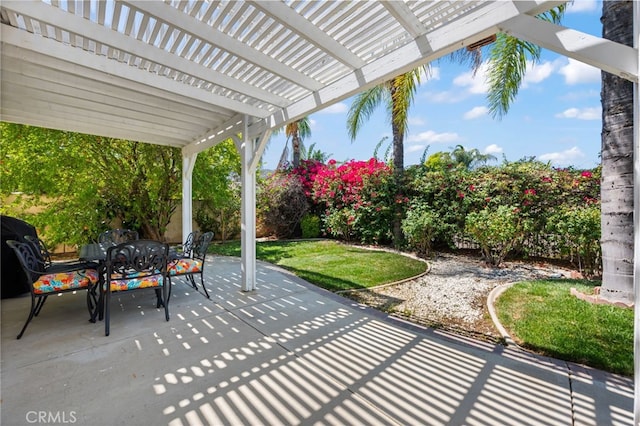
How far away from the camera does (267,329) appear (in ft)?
10.2

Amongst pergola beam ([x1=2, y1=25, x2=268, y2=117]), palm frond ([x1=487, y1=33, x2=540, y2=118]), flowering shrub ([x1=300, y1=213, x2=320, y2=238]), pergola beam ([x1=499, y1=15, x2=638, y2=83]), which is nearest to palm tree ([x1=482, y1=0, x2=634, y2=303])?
pergola beam ([x1=499, y1=15, x2=638, y2=83])

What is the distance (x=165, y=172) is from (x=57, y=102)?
11.7ft

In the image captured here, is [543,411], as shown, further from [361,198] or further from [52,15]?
[361,198]

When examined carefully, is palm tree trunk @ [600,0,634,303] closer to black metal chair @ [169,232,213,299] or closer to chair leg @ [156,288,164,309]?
black metal chair @ [169,232,213,299]

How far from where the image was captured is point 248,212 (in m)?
4.49

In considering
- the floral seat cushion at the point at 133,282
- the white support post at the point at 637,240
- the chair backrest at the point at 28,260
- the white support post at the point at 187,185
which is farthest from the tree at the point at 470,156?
the chair backrest at the point at 28,260

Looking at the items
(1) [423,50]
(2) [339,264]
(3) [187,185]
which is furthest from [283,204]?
(1) [423,50]

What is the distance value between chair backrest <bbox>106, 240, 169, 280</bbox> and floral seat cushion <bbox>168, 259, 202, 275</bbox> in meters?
0.37

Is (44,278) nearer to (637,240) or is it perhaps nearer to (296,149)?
(637,240)

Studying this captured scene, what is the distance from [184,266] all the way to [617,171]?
556 centimetres

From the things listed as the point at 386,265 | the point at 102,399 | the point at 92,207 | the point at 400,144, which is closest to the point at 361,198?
the point at 400,144

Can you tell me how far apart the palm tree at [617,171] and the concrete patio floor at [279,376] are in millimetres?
1662

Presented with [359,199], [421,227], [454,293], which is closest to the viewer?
[454,293]

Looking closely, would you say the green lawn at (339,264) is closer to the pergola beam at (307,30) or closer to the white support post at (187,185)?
the white support post at (187,185)
